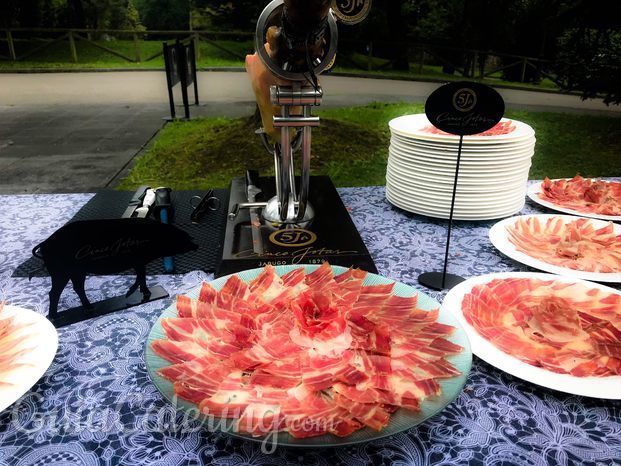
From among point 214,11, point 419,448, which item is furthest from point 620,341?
point 214,11

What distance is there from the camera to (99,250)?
66cm

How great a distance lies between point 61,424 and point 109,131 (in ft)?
11.9

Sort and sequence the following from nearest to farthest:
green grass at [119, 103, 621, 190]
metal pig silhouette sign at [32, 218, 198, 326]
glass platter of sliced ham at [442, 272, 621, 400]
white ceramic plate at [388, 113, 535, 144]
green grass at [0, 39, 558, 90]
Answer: glass platter of sliced ham at [442, 272, 621, 400], metal pig silhouette sign at [32, 218, 198, 326], white ceramic plate at [388, 113, 535, 144], green grass at [119, 103, 621, 190], green grass at [0, 39, 558, 90]

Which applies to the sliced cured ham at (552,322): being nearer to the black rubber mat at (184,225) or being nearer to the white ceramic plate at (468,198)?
the white ceramic plate at (468,198)

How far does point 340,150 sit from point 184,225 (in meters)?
2.13

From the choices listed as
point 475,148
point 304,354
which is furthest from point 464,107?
point 304,354

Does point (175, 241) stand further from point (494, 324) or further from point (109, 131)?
point (109, 131)

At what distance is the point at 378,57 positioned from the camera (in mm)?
3297

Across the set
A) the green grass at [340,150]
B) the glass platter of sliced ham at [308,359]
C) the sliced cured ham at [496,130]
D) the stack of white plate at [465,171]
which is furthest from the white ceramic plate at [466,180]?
the green grass at [340,150]

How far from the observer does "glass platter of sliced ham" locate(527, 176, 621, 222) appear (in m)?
1.04

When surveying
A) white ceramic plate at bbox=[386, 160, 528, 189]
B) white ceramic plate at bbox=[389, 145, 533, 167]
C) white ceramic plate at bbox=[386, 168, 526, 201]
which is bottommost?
white ceramic plate at bbox=[386, 168, 526, 201]

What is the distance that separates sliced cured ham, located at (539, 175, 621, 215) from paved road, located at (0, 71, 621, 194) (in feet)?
6.97

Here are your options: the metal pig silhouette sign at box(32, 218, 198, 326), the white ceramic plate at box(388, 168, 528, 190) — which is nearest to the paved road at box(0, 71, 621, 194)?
the white ceramic plate at box(388, 168, 528, 190)

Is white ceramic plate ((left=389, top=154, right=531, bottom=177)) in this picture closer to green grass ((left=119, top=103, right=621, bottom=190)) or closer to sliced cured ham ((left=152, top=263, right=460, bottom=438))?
sliced cured ham ((left=152, top=263, right=460, bottom=438))
